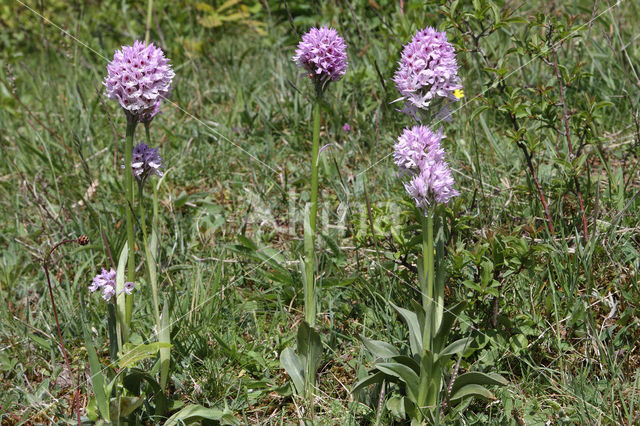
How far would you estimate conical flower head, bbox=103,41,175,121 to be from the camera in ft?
5.55

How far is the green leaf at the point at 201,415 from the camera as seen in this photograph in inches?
72.1

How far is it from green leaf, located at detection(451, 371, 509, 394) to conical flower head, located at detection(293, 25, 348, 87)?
3.30 ft

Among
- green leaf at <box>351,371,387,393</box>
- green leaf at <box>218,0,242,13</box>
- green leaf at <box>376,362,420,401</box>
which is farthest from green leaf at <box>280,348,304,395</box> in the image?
green leaf at <box>218,0,242,13</box>

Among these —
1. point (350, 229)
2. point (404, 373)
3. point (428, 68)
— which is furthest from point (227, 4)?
point (404, 373)

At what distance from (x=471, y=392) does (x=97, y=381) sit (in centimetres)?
107

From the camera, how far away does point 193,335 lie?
2.22 metres

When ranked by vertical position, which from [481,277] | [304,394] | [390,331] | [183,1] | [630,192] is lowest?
[304,394]

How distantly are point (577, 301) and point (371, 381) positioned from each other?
0.76m

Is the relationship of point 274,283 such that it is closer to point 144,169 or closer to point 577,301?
point 144,169

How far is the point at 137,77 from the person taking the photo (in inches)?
67.0

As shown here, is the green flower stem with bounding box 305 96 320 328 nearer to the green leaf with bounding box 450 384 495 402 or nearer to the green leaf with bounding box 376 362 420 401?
the green leaf with bounding box 376 362 420 401

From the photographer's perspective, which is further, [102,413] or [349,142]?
[349,142]

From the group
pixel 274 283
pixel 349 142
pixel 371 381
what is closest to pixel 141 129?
pixel 349 142

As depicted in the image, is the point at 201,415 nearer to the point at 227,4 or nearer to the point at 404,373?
the point at 404,373
